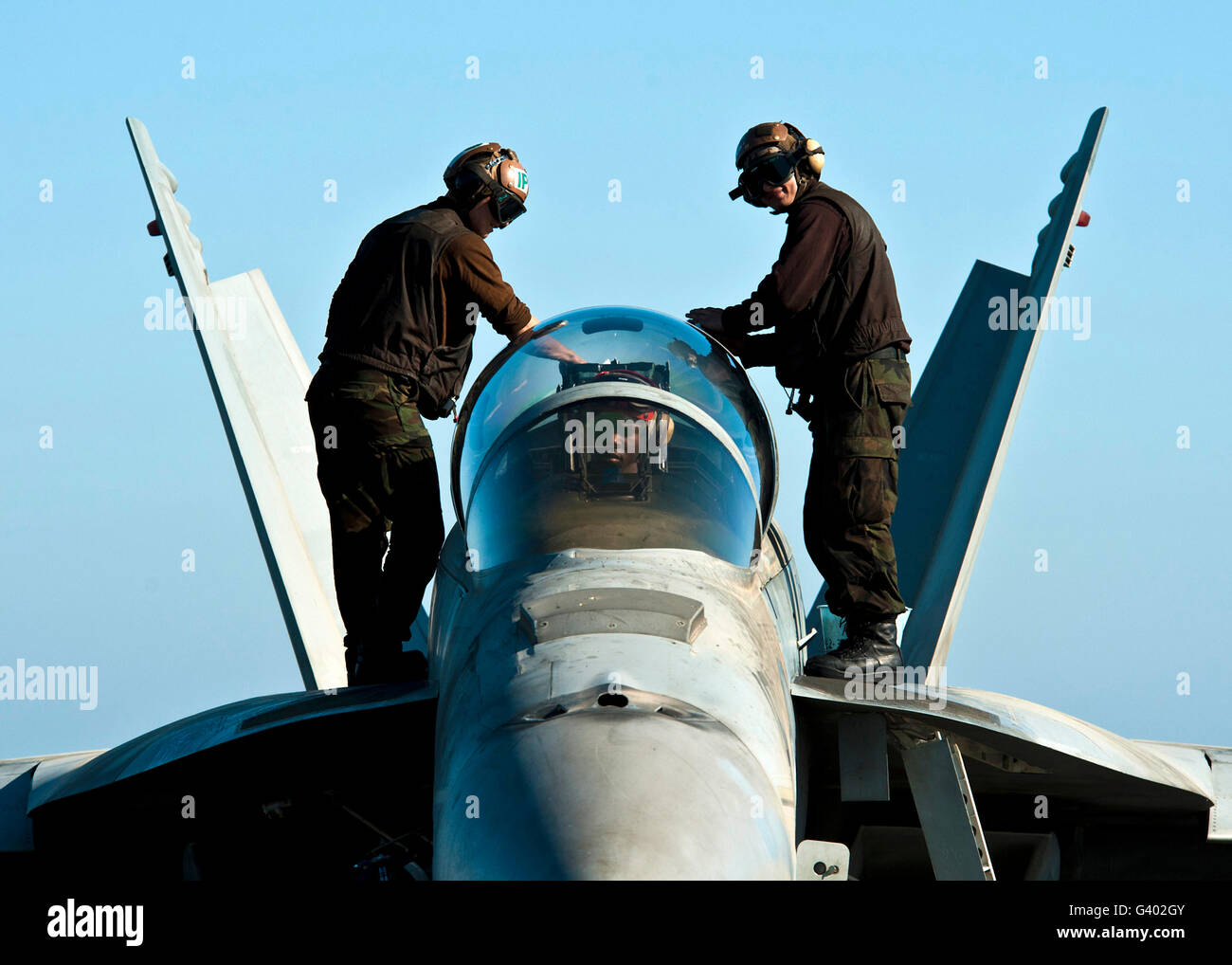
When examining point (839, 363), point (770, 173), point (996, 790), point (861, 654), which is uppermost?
point (770, 173)

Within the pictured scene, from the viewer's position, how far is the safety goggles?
7918 millimetres

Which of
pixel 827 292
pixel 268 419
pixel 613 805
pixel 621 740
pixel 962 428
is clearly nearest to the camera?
pixel 613 805

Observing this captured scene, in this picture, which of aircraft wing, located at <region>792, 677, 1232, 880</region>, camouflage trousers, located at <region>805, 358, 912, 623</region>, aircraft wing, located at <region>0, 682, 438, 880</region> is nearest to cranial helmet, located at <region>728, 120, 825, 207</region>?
camouflage trousers, located at <region>805, 358, 912, 623</region>

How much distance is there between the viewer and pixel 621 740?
4.99 meters

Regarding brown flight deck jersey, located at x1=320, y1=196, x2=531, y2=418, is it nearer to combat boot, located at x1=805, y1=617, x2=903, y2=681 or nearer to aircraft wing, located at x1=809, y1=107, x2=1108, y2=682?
combat boot, located at x1=805, y1=617, x2=903, y2=681

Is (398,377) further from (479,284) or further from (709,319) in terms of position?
(709,319)

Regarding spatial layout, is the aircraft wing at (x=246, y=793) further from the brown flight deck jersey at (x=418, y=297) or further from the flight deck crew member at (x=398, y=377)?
the brown flight deck jersey at (x=418, y=297)

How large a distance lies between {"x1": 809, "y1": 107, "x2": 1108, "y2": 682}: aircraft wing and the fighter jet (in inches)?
97.6

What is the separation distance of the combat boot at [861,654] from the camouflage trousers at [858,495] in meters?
0.05

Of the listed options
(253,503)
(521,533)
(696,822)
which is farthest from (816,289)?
(253,503)

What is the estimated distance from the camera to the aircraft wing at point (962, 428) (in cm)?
1142

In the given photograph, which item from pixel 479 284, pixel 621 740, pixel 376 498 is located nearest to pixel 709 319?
pixel 479 284

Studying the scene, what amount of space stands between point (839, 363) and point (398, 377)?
7.41 ft

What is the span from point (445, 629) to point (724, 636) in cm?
155
